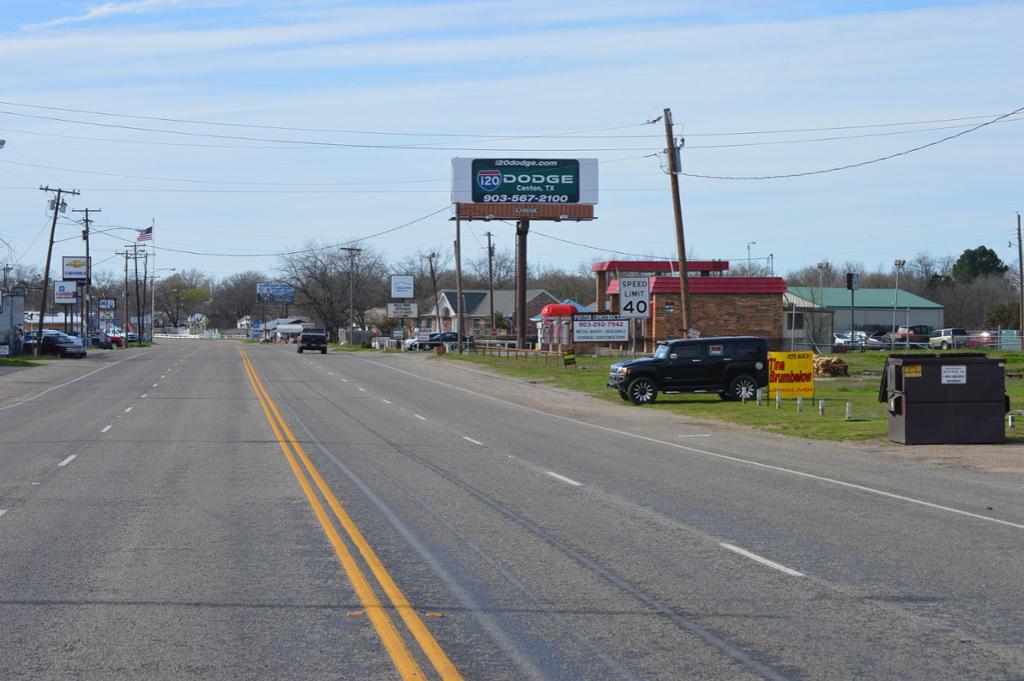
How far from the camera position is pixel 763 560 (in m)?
9.84

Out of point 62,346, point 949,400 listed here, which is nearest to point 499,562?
point 949,400

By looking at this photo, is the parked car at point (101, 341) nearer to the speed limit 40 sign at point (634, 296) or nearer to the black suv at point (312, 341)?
the black suv at point (312, 341)

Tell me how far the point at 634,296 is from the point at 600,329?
15.8 metres

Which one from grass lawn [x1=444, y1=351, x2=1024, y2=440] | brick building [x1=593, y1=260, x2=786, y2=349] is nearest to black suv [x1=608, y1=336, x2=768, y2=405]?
grass lawn [x1=444, y1=351, x2=1024, y2=440]

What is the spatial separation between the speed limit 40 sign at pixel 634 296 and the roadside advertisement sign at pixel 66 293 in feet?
281

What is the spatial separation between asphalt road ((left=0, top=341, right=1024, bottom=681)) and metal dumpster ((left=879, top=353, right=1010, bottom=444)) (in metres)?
1.86

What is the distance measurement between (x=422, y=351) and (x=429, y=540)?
266 ft

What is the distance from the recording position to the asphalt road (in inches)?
267

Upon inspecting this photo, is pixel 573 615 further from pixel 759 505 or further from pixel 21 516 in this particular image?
pixel 21 516

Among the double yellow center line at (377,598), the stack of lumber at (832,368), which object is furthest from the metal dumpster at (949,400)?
the stack of lumber at (832,368)

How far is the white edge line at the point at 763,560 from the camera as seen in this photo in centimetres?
929

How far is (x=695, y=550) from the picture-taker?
10.3 meters

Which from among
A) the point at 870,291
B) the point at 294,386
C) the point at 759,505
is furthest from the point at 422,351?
the point at 759,505

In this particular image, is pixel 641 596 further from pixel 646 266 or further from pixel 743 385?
pixel 646 266
